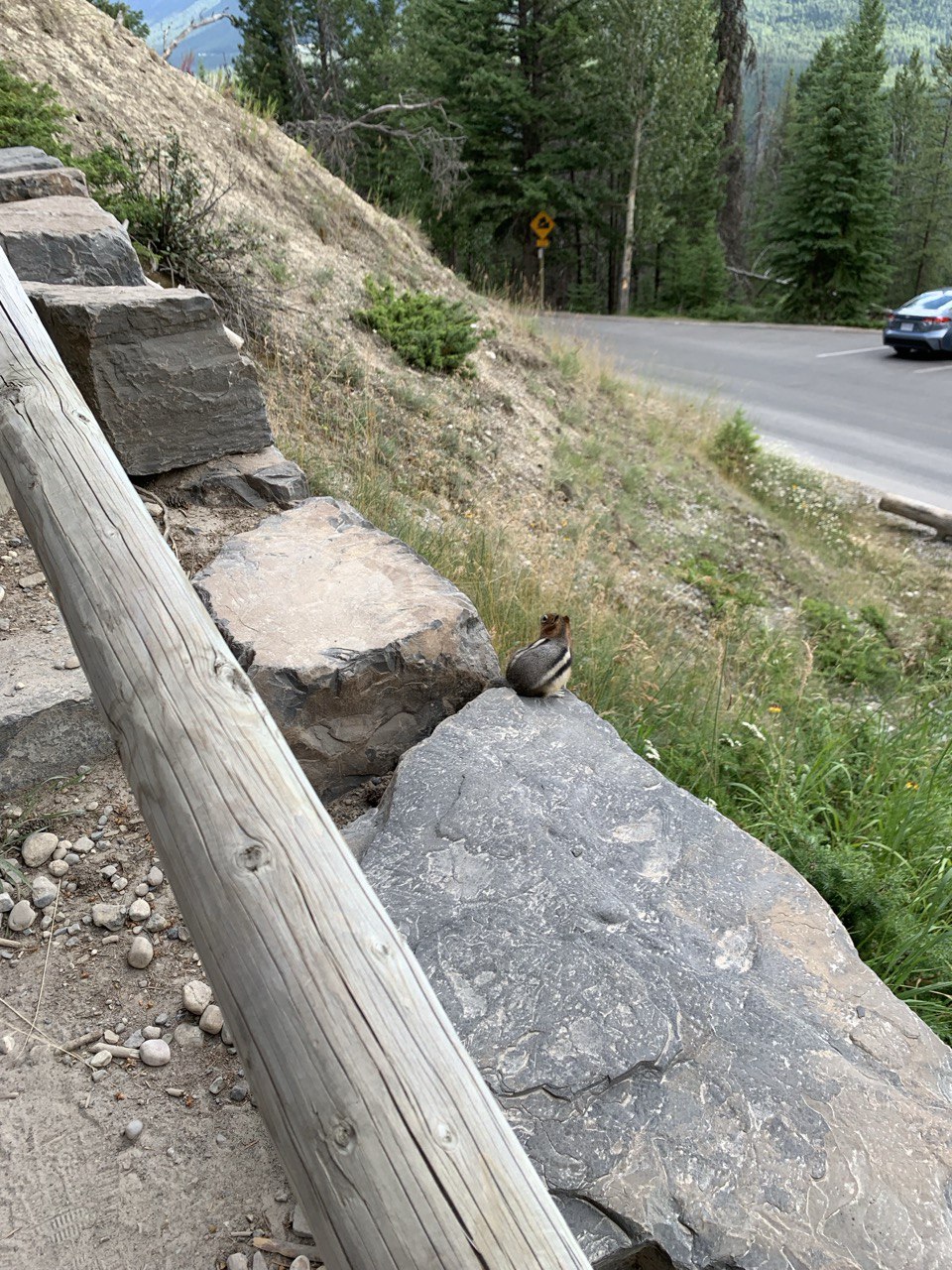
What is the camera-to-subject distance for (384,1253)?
113 centimetres

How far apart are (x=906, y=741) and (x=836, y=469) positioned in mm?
9087

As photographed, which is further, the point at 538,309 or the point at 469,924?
the point at 538,309

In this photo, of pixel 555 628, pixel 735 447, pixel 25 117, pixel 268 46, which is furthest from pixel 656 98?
pixel 555 628

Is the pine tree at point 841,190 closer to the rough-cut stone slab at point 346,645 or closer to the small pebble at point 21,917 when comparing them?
the rough-cut stone slab at point 346,645

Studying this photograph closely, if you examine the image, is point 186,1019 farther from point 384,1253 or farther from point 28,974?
point 384,1253

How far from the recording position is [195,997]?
8.13 ft

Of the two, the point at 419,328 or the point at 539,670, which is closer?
the point at 539,670

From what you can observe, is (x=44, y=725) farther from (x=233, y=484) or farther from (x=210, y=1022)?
(x=233, y=484)

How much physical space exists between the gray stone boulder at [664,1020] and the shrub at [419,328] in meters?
7.28

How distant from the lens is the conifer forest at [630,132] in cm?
2855

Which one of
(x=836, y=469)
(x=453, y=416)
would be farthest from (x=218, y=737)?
(x=836, y=469)

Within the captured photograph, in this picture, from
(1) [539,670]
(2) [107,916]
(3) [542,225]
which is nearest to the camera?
(2) [107,916]

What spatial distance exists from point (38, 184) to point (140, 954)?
5.15 meters

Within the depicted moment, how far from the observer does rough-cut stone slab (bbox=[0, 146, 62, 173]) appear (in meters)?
5.79
